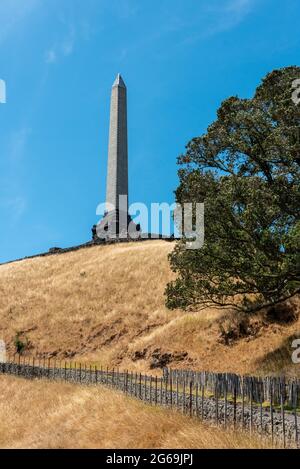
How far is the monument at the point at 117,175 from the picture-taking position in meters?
69.6

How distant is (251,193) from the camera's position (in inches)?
756

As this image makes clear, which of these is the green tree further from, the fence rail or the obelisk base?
the obelisk base

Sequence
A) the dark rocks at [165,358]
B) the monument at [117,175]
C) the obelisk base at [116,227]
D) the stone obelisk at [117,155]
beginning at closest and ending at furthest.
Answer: the dark rocks at [165,358]
the stone obelisk at [117,155]
the monument at [117,175]
the obelisk base at [116,227]

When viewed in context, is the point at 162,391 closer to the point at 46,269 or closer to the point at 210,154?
the point at 210,154

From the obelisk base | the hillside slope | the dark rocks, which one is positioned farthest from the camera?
the obelisk base

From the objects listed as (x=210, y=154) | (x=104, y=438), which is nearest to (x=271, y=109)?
(x=210, y=154)

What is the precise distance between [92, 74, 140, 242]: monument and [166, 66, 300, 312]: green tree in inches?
1821

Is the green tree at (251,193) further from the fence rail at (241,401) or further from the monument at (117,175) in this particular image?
the monument at (117,175)

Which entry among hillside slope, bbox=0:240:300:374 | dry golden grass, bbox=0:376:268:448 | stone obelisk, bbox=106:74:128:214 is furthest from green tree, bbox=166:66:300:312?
stone obelisk, bbox=106:74:128:214

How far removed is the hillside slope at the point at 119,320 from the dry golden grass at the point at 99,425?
8.80m

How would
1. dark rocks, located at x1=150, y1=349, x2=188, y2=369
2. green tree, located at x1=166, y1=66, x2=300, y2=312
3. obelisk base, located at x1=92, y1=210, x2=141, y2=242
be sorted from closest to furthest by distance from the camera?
green tree, located at x1=166, y1=66, x2=300, y2=312
dark rocks, located at x1=150, y1=349, x2=188, y2=369
obelisk base, located at x1=92, y1=210, x2=141, y2=242

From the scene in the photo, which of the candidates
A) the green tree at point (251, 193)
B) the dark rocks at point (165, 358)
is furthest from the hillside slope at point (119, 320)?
the green tree at point (251, 193)

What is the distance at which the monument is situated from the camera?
69.6 metres

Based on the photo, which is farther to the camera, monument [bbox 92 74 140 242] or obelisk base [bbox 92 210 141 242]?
obelisk base [bbox 92 210 141 242]
